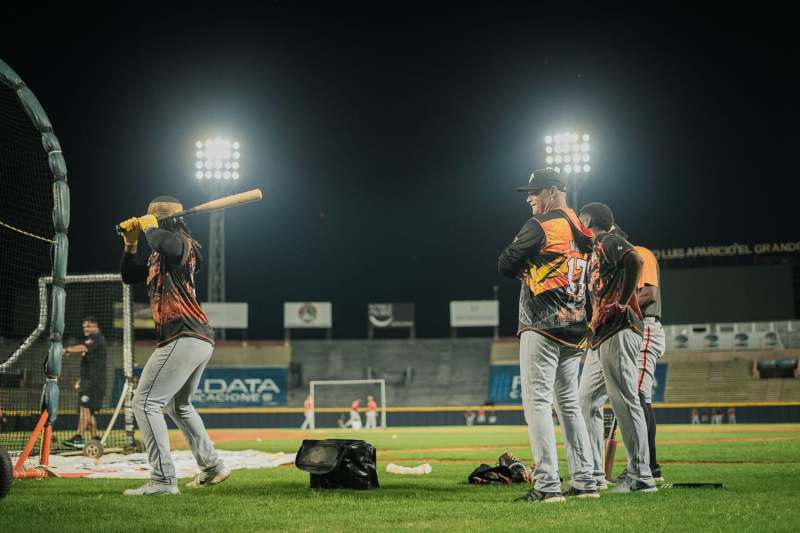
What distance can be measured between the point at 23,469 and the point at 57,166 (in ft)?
10.4

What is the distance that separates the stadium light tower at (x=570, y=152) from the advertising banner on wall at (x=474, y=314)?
520 inches

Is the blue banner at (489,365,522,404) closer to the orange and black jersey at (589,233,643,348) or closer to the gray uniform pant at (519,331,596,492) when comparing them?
the orange and black jersey at (589,233,643,348)

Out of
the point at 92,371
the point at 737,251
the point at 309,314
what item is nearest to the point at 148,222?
the point at 92,371

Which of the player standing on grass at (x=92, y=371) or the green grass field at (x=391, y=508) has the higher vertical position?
the player standing on grass at (x=92, y=371)

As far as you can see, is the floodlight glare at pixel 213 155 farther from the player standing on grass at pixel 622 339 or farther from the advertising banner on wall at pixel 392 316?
the player standing on grass at pixel 622 339

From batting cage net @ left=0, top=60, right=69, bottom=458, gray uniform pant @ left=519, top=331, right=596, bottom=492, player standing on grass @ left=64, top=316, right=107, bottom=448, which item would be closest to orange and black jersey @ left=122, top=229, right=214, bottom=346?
batting cage net @ left=0, top=60, right=69, bottom=458

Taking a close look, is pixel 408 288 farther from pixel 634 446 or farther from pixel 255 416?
pixel 634 446

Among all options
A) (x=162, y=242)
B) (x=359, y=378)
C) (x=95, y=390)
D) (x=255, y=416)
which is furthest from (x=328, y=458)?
(x=359, y=378)

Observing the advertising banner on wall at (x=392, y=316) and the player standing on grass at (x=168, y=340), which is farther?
the advertising banner on wall at (x=392, y=316)

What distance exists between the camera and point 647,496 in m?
6.17

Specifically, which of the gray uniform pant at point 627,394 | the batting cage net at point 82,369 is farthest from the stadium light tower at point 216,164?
the gray uniform pant at point 627,394

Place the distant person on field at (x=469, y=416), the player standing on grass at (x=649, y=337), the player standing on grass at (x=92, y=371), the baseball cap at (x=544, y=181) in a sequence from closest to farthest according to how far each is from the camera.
Result: the baseball cap at (x=544, y=181) < the player standing on grass at (x=649, y=337) < the player standing on grass at (x=92, y=371) < the distant person on field at (x=469, y=416)

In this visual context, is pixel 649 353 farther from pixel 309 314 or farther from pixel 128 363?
pixel 309 314

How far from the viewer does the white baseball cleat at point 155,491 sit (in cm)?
648
